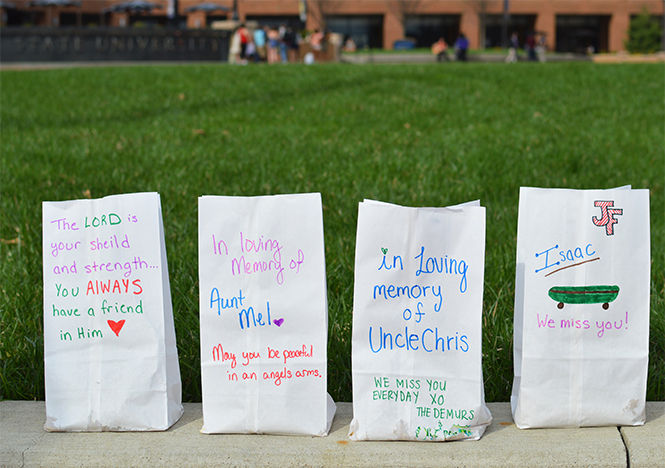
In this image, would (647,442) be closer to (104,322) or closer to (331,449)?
(331,449)

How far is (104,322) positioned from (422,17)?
198 ft

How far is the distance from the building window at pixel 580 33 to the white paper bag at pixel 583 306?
62220mm

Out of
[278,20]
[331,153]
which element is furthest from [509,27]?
[331,153]

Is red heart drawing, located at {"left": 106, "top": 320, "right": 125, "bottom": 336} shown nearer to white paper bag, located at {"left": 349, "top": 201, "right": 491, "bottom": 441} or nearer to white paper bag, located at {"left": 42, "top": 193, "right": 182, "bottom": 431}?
white paper bag, located at {"left": 42, "top": 193, "right": 182, "bottom": 431}

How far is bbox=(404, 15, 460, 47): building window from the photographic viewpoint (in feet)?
197

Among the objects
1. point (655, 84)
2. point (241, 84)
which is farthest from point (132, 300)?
point (655, 84)

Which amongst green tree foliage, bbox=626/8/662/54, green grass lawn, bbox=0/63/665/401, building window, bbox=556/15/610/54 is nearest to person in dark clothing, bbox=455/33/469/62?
green grass lawn, bbox=0/63/665/401

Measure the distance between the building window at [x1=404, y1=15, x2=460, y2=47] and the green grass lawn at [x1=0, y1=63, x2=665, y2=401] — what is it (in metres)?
49.1

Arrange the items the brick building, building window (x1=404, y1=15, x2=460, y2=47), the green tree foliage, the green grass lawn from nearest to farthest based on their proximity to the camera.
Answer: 1. the green grass lawn
2. the green tree foliage
3. the brick building
4. building window (x1=404, y1=15, x2=460, y2=47)

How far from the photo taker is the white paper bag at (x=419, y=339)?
229cm

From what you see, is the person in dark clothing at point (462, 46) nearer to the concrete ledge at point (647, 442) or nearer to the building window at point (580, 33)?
the concrete ledge at point (647, 442)

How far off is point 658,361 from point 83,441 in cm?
203

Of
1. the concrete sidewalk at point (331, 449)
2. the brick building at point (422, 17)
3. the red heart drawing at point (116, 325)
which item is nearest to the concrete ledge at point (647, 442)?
the concrete sidewalk at point (331, 449)

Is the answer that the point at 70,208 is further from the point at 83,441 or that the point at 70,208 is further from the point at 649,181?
the point at 649,181
